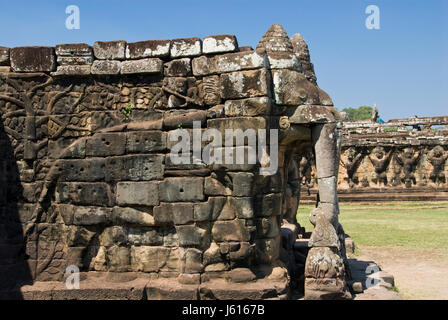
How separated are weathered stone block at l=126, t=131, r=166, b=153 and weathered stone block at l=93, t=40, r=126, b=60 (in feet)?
3.95

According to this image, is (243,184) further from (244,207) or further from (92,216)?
(92,216)

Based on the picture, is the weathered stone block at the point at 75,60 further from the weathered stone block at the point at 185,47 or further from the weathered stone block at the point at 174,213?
the weathered stone block at the point at 174,213

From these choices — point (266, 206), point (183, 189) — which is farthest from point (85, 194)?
point (266, 206)

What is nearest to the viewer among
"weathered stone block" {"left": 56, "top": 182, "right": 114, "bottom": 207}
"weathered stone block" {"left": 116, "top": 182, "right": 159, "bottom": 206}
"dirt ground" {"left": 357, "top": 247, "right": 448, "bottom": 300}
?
"weathered stone block" {"left": 116, "top": 182, "right": 159, "bottom": 206}

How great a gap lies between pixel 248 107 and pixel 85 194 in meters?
2.78

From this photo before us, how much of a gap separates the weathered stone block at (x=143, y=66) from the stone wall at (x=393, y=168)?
15154mm

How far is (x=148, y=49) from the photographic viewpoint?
6.59 meters

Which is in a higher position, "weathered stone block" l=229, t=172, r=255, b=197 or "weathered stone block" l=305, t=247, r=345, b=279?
"weathered stone block" l=229, t=172, r=255, b=197

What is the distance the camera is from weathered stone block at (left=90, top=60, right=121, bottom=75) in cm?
665

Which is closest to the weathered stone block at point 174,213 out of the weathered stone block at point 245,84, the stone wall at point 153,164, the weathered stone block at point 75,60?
the stone wall at point 153,164

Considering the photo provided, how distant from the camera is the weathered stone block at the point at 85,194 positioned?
260 inches

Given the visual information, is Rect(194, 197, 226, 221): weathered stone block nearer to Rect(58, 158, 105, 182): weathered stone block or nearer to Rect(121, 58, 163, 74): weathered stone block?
Rect(58, 158, 105, 182): weathered stone block

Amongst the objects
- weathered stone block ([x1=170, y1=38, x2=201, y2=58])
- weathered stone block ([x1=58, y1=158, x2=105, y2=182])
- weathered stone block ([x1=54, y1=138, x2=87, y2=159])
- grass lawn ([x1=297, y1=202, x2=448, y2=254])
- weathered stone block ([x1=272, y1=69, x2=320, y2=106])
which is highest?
weathered stone block ([x1=170, y1=38, x2=201, y2=58])

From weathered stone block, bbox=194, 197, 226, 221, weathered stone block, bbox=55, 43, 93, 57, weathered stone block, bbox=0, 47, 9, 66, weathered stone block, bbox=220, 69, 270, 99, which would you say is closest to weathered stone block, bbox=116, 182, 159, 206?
weathered stone block, bbox=194, 197, 226, 221
